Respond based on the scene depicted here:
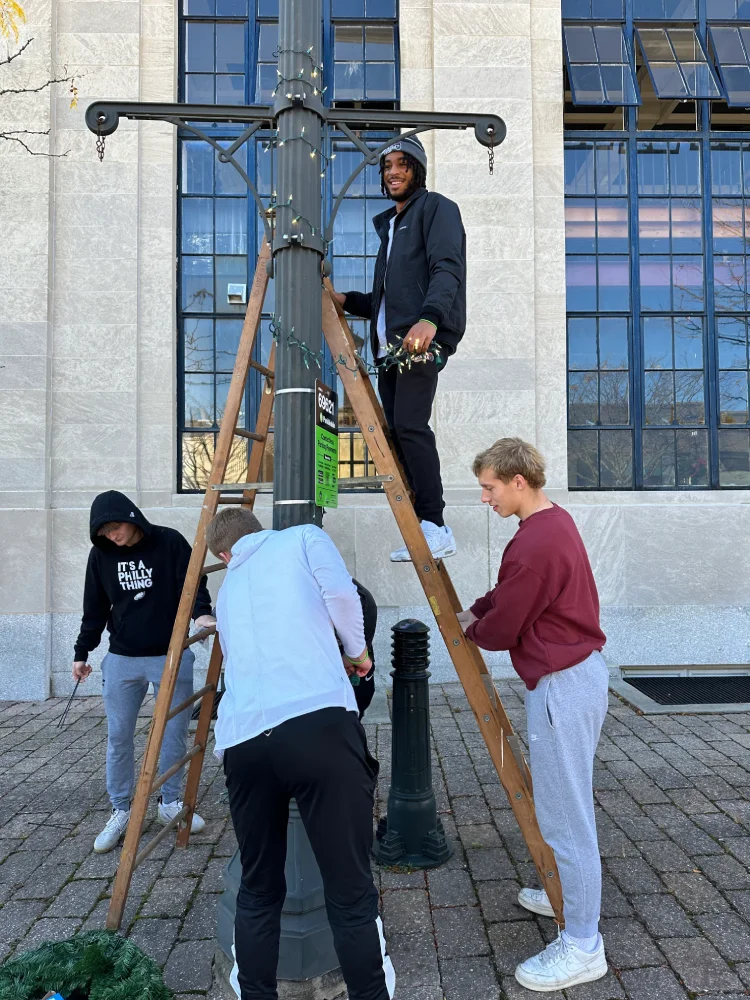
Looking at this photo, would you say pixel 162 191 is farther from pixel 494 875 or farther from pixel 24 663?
pixel 494 875

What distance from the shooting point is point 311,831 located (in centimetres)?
203

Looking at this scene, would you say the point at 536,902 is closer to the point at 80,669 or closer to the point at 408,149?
the point at 80,669

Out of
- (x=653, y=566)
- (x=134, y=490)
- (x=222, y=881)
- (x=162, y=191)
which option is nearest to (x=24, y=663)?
(x=134, y=490)

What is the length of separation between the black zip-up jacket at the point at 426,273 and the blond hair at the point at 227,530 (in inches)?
45.0

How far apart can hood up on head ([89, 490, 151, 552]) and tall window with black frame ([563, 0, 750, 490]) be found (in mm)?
4880

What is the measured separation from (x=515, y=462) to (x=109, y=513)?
7.40 ft

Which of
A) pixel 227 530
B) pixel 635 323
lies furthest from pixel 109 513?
pixel 635 323

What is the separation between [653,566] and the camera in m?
6.86

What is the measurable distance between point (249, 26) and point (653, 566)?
23.0ft

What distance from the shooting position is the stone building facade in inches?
260

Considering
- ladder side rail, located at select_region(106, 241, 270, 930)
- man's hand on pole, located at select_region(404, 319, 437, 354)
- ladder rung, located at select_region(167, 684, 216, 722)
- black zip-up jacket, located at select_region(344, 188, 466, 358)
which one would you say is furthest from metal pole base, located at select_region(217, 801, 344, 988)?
black zip-up jacket, located at select_region(344, 188, 466, 358)

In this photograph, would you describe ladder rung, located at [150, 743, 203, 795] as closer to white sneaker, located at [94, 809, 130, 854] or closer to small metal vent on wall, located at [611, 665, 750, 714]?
white sneaker, located at [94, 809, 130, 854]

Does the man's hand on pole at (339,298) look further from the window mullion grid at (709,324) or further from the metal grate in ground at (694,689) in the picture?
the window mullion grid at (709,324)

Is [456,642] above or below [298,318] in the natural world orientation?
below
